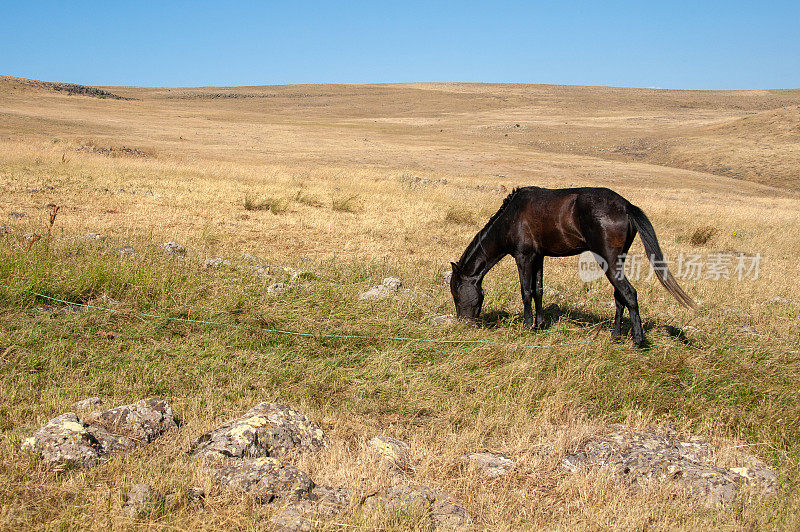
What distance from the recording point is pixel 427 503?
3.51 meters

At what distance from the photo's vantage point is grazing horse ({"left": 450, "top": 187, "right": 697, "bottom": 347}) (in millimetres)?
6277

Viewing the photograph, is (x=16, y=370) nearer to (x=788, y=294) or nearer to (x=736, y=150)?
(x=788, y=294)

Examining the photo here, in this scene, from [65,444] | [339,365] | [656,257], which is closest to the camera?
[65,444]

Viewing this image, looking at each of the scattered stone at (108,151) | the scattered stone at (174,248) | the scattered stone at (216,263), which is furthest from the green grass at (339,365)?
the scattered stone at (108,151)

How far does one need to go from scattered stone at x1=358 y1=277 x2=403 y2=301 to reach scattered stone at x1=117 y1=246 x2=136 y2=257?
339 cm

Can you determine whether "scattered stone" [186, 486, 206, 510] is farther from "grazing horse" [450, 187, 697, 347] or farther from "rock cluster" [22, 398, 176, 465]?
"grazing horse" [450, 187, 697, 347]

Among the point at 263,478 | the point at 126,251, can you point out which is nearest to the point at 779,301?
the point at 263,478

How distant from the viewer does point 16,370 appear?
5066 mm

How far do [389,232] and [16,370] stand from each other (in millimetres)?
8431

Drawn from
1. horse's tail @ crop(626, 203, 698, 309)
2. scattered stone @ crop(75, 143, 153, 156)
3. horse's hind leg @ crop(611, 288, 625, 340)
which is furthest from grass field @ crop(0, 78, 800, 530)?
scattered stone @ crop(75, 143, 153, 156)

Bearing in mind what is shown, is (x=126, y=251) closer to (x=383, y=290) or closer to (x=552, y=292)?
(x=383, y=290)

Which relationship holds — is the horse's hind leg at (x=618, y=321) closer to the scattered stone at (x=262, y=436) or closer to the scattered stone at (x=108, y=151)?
the scattered stone at (x=262, y=436)

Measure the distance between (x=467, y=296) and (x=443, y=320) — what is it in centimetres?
42

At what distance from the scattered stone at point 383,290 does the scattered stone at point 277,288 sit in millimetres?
1001
